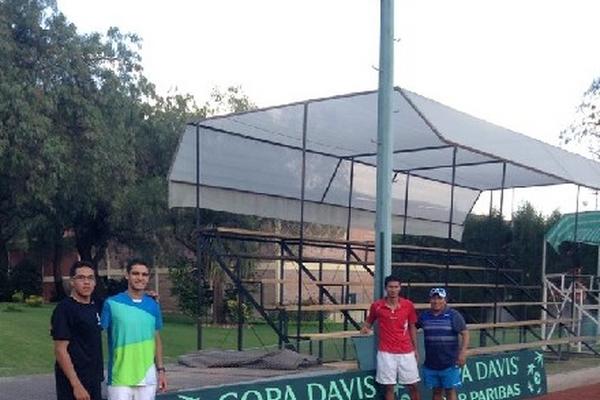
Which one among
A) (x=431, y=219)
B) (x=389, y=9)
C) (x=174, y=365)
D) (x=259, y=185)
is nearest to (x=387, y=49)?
(x=389, y=9)

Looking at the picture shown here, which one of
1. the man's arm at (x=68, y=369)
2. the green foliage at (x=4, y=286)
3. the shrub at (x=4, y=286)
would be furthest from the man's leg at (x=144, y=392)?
the green foliage at (x=4, y=286)

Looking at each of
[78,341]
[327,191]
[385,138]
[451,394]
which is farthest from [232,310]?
[78,341]

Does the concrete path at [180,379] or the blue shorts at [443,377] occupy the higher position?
the blue shorts at [443,377]

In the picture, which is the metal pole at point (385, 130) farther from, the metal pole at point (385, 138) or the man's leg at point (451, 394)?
the man's leg at point (451, 394)

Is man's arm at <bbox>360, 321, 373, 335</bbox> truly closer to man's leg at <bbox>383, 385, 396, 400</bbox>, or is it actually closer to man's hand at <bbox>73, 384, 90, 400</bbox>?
man's leg at <bbox>383, 385, 396, 400</bbox>

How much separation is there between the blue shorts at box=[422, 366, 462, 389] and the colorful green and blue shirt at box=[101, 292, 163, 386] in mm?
3860

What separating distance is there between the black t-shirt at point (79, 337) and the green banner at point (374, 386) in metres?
1.36

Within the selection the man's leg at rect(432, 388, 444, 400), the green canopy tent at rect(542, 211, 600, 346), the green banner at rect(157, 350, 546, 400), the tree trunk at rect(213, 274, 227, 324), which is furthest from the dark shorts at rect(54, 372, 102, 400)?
the tree trunk at rect(213, 274, 227, 324)

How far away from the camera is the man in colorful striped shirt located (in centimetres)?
595

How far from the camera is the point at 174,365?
11.4 meters

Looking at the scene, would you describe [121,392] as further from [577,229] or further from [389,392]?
[577,229]

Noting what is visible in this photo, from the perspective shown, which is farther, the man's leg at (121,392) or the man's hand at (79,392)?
the man's leg at (121,392)

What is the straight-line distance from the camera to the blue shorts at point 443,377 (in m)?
8.90

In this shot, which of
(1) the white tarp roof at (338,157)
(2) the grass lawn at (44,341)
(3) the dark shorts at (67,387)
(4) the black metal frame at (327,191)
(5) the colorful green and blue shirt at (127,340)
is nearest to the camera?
(3) the dark shorts at (67,387)
